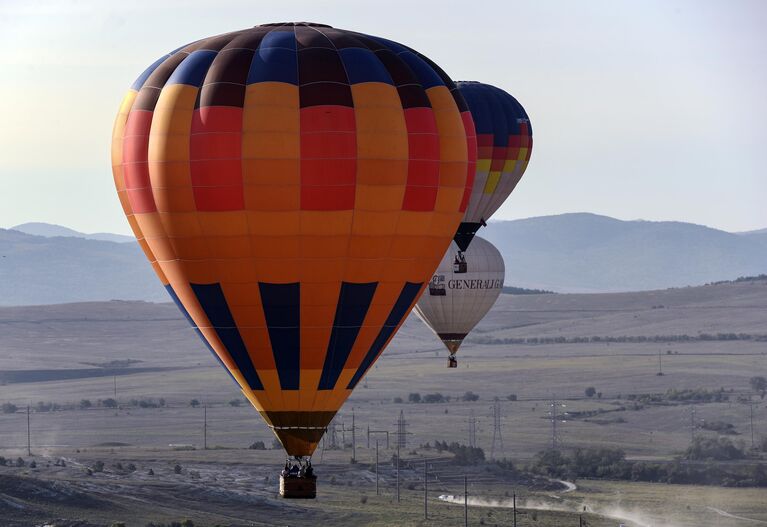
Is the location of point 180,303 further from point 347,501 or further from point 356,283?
point 347,501

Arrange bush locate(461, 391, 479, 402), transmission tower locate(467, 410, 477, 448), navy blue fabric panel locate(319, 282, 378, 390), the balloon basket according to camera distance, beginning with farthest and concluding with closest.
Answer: bush locate(461, 391, 479, 402) → transmission tower locate(467, 410, 477, 448) → navy blue fabric panel locate(319, 282, 378, 390) → the balloon basket

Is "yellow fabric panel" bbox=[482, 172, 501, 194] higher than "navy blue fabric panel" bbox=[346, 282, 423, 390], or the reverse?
"yellow fabric panel" bbox=[482, 172, 501, 194]

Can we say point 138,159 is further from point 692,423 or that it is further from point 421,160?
point 692,423

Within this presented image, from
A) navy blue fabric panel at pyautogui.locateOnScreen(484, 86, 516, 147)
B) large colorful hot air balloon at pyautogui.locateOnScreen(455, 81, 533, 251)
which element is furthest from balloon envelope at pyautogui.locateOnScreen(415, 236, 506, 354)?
navy blue fabric panel at pyautogui.locateOnScreen(484, 86, 516, 147)

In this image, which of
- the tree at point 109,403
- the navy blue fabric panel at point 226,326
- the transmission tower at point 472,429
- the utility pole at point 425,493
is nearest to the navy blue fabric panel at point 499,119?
the navy blue fabric panel at point 226,326

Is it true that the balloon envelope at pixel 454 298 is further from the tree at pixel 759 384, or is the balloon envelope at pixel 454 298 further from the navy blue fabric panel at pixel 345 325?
the tree at pixel 759 384

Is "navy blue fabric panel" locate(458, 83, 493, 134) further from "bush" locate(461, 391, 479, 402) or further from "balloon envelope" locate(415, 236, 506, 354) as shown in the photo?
"bush" locate(461, 391, 479, 402)

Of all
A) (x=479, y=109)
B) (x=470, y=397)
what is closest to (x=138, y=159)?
(x=479, y=109)
